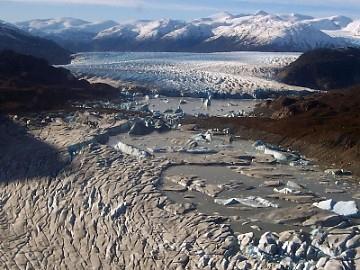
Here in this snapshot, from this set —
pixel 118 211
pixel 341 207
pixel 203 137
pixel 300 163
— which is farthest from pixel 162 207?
pixel 203 137

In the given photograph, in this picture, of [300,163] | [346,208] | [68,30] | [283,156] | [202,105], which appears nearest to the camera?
[346,208]

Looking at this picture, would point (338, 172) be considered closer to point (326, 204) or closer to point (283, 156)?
point (283, 156)

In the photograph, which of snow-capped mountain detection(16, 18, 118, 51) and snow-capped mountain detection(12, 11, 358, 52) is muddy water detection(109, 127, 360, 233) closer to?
snow-capped mountain detection(12, 11, 358, 52)

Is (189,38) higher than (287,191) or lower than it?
higher

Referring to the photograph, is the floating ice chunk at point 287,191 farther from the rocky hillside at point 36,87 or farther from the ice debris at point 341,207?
the rocky hillside at point 36,87

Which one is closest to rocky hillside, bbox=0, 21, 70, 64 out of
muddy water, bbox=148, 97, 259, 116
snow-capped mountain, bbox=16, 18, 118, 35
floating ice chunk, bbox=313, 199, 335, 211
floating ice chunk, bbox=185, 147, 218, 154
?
muddy water, bbox=148, 97, 259, 116

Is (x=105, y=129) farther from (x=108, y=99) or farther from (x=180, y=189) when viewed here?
(x=108, y=99)
